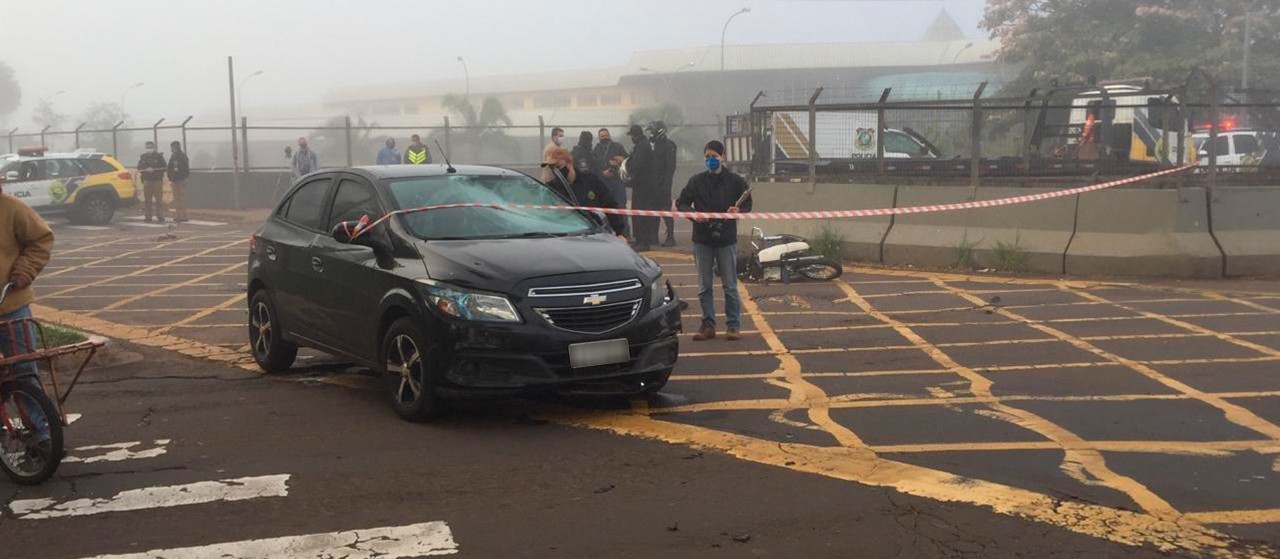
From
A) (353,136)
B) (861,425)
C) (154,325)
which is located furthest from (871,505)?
(353,136)

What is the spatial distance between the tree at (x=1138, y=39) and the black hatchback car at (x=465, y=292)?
3436cm

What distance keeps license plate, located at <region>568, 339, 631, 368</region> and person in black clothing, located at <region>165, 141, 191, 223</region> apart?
69.8ft

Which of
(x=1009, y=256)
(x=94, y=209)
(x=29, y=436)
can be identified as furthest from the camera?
(x=94, y=209)

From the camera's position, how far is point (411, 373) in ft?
24.5

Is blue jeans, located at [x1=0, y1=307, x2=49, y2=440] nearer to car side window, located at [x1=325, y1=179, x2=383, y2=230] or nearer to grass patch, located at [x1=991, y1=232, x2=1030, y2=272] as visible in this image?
car side window, located at [x1=325, y1=179, x2=383, y2=230]

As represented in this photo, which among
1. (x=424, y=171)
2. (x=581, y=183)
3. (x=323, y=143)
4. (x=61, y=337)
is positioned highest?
(x=323, y=143)

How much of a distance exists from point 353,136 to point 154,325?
854 inches

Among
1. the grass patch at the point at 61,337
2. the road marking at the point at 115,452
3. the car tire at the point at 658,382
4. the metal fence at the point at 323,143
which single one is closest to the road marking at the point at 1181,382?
the car tire at the point at 658,382

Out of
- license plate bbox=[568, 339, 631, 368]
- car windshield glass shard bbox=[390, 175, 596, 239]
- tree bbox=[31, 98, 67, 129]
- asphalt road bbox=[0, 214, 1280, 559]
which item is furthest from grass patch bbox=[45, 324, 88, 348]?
tree bbox=[31, 98, 67, 129]

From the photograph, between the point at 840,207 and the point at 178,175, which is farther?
the point at 178,175

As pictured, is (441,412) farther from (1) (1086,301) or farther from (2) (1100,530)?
(1) (1086,301)

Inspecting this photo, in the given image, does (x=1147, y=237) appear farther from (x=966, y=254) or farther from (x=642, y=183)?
(x=642, y=183)

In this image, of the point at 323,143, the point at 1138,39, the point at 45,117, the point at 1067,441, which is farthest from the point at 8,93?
the point at 1067,441

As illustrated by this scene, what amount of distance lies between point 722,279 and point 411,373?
3.69 meters
